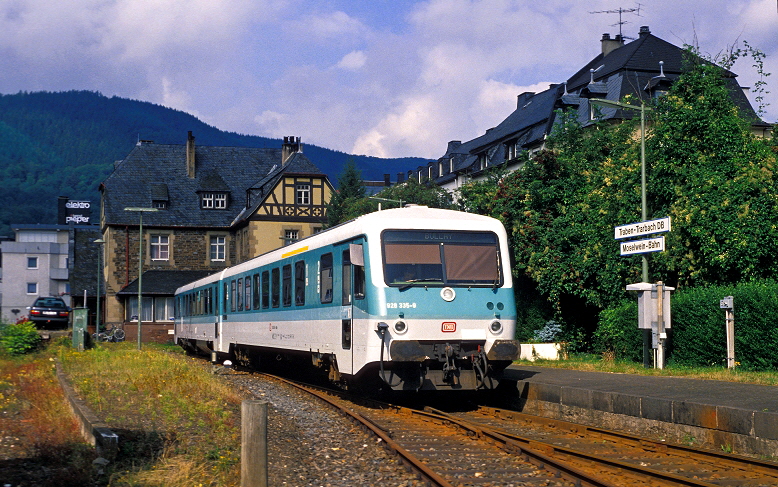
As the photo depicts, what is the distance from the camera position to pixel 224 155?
6519 cm

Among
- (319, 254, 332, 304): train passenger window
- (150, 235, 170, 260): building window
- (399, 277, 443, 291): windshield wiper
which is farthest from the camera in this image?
(150, 235, 170, 260): building window

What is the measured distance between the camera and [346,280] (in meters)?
14.9

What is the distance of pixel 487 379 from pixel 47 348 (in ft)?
67.5

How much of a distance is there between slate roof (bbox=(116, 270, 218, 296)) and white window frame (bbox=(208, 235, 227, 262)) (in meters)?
1.58

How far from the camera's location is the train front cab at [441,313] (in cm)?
1370

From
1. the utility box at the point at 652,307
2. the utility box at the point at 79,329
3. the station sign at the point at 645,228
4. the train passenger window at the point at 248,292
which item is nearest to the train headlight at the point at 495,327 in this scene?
the station sign at the point at 645,228

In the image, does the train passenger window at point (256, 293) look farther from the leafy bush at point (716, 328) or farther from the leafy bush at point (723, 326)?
the leafy bush at point (723, 326)

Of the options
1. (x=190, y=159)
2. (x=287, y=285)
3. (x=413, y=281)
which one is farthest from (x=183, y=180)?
(x=413, y=281)

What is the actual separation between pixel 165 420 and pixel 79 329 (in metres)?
21.7

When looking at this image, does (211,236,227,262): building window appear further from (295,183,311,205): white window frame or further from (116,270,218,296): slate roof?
(295,183,311,205): white window frame

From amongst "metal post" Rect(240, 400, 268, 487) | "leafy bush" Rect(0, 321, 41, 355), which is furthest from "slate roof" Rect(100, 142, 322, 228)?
"metal post" Rect(240, 400, 268, 487)

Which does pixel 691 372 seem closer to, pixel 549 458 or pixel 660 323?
pixel 660 323

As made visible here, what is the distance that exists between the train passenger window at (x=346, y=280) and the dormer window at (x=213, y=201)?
47.4 m

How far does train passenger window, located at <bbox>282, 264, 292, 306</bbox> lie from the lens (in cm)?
1877
